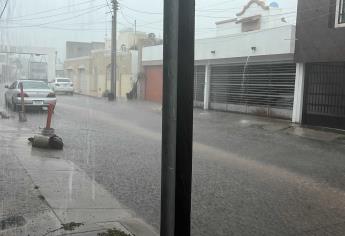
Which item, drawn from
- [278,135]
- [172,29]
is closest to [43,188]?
[172,29]

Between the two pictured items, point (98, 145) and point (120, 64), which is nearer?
point (98, 145)

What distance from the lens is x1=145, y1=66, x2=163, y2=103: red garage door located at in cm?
3347

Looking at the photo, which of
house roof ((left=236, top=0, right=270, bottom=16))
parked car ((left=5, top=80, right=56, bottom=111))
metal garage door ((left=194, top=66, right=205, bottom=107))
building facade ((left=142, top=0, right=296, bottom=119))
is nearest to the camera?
parked car ((left=5, top=80, right=56, bottom=111))

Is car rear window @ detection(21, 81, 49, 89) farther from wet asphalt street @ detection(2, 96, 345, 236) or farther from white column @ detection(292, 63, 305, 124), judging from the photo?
white column @ detection(292, 63, 305, 124)

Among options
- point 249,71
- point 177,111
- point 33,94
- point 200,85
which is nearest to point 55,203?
point 177,111

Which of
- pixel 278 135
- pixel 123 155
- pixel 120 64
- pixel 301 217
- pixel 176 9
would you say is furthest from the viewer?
pixel 120 64

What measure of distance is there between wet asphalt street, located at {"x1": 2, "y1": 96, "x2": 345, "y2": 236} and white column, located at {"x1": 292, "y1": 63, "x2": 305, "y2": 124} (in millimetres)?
2378

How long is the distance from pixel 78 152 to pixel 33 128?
4.55 m

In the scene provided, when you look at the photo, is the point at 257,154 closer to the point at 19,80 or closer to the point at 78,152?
the point at 78,152

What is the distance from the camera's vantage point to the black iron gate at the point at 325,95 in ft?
56.9

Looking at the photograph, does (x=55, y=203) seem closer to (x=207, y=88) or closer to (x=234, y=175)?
(x=234, y=175)

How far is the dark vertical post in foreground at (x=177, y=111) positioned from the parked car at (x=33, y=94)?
1716 cm

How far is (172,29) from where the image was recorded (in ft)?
11.7

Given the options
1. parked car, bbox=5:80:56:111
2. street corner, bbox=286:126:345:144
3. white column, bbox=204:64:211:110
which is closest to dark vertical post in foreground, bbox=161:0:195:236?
street corner, bbox=286:126:345:144
